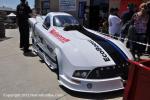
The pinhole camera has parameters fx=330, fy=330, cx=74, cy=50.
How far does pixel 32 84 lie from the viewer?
7.19 m

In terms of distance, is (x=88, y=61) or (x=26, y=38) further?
(x=26, y=38)

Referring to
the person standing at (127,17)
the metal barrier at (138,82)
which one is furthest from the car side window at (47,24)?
the metal barrier at (138,82)

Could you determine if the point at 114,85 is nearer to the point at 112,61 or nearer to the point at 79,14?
the point at 112,61

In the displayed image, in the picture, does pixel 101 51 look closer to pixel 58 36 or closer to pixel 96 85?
pixel 96 85

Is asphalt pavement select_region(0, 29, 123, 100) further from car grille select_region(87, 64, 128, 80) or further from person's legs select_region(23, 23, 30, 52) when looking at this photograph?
person's legs select_region(23, 23, 30, 52)

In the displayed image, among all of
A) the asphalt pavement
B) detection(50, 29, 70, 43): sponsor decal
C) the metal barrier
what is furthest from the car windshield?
the metal barrier

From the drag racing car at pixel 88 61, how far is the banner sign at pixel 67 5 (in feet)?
44.3

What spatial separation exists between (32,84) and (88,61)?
1.51 metres

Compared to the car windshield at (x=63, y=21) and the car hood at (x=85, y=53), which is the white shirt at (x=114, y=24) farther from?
the car hood at (x=85, y=53)

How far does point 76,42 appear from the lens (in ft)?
23.6

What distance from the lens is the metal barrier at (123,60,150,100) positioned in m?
4.07

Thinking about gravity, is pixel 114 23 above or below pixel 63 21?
below

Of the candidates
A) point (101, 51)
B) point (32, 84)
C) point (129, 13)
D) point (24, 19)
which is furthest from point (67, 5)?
point (101, 51)

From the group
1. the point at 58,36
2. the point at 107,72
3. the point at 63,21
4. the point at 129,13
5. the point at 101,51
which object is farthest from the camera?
the point at 129,13
